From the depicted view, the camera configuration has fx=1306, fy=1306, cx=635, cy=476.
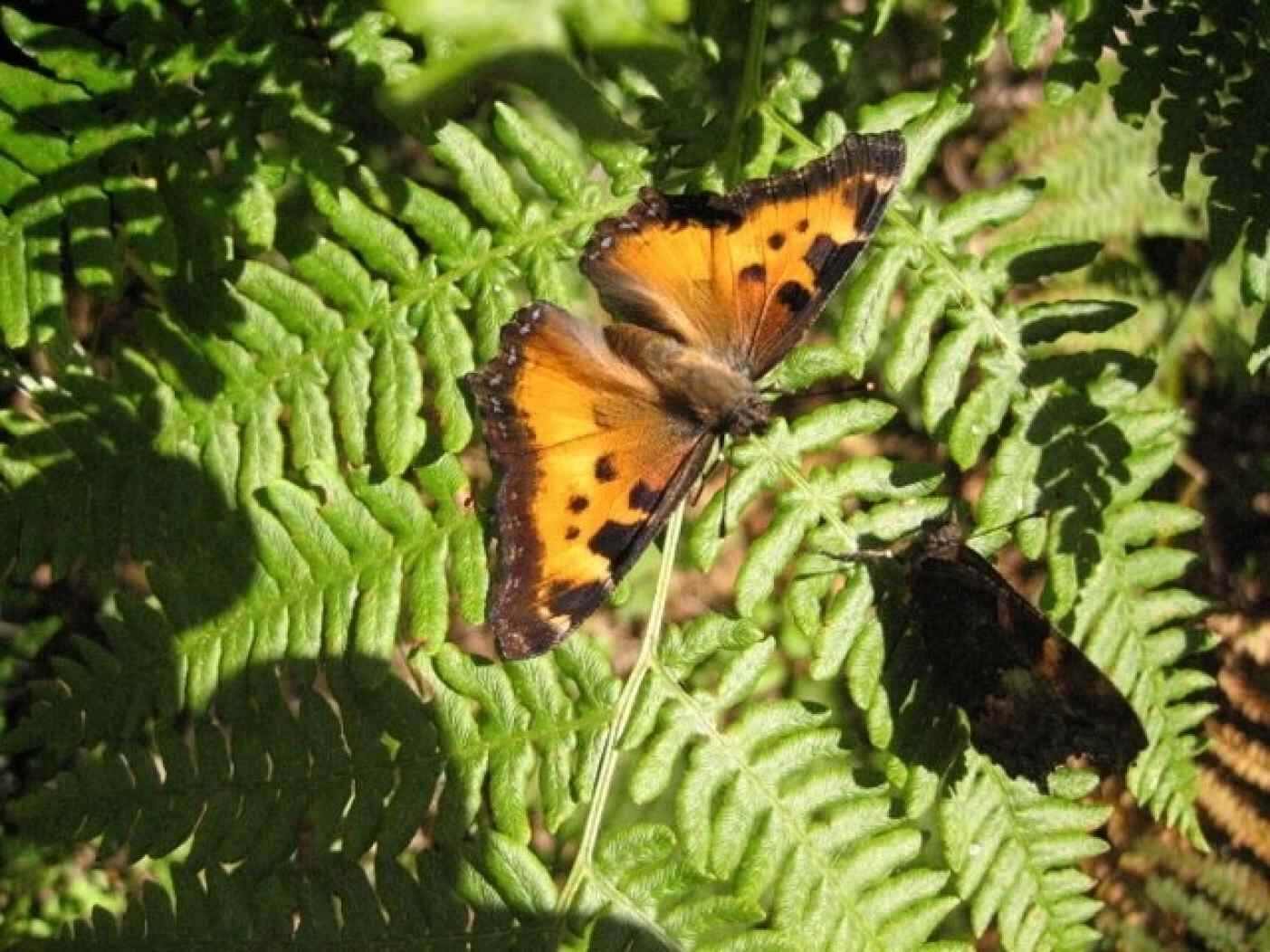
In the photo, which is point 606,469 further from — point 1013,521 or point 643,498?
point 1013,521

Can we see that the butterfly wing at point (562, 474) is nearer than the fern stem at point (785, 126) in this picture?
Yes

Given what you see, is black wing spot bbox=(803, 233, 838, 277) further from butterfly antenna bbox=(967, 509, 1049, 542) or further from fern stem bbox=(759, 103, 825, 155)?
butterfly antenna bbox=(967, 509, 1049, 542)

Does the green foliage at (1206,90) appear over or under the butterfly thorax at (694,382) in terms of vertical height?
over

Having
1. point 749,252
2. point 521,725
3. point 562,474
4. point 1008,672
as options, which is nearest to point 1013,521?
point 1008,672

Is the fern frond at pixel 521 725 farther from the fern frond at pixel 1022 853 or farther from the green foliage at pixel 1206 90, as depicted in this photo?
the green foliage at pixel 1206 90

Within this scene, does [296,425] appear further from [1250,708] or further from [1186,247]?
[1186,247]

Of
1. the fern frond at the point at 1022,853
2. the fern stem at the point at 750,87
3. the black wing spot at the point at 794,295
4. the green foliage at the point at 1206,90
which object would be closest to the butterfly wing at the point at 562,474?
the black wing spot at the point at 794,295

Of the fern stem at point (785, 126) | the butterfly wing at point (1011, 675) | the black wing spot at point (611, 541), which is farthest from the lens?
the fern stem at point (785, 126)

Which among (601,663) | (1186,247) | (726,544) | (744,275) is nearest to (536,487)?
(601,663)
